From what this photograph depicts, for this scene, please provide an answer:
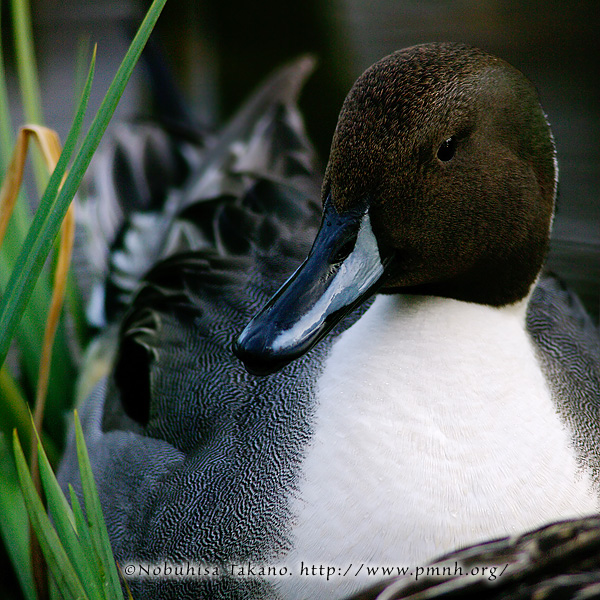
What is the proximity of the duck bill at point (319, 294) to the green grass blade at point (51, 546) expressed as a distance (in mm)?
392

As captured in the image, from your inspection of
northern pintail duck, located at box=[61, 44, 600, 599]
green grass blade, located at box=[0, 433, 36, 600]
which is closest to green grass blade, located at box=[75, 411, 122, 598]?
northern pintail duck, located at box=[61, 44, 600, 599]

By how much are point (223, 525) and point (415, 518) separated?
12.5 inches

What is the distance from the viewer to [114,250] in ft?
8.02

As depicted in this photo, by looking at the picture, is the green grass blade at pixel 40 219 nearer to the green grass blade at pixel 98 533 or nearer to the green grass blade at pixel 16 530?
the green grass blade at pixel 98 533

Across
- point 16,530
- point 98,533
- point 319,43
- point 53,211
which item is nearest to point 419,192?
point 53,211

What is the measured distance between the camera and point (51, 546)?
1.27 metres

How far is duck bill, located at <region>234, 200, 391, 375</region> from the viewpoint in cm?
120

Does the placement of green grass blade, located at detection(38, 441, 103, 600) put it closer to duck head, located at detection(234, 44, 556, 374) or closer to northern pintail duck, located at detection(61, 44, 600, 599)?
northern pintail duck, located at detection(61, 44, 600, 599)

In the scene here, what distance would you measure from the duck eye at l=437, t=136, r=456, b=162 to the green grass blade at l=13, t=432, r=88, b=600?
2.50 feet

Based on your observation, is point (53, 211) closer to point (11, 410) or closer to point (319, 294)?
point (319, 294)

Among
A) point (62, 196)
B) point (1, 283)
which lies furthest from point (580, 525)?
point (1, 283)

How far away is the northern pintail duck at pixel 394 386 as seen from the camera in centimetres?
124

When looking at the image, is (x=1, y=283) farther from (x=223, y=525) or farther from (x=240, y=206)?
(x=223, y=525)

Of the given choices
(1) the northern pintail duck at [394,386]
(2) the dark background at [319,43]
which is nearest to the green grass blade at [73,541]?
(1) the northern pintail duck at [394,386]
